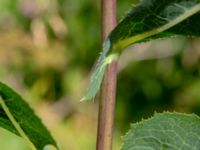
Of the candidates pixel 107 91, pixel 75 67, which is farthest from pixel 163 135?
pixel 75 67

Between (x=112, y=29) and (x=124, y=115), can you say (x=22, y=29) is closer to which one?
(x=124, y=115)

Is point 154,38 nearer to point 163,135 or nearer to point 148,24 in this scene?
point 148,24

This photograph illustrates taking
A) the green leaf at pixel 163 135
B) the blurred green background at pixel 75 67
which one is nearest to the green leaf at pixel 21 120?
the green leaf at pixel 163 135

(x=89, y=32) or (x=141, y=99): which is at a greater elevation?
(x=89, y=32)

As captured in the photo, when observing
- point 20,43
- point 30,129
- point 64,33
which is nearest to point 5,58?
point 20,43

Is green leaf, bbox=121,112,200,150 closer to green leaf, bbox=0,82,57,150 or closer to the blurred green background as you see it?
green leaf, bbox=0,82,57,150
